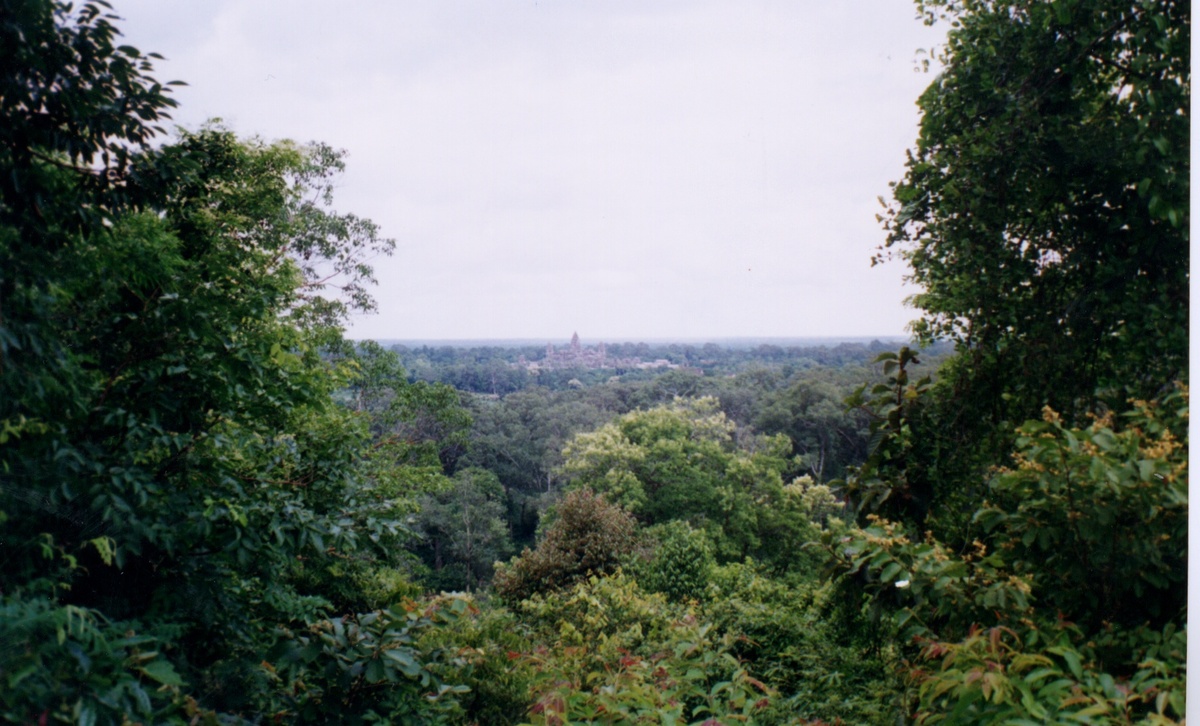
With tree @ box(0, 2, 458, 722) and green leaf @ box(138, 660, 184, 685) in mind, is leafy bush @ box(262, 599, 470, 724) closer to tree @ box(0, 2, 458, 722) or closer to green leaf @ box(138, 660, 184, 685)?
tree @ box(0, 2, 458, 722)

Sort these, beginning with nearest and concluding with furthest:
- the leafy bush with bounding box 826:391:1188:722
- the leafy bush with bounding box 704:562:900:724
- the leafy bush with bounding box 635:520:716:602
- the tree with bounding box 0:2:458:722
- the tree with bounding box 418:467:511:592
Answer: the tree with bounding box 0:2:458:722, the leafy bush with bounding box 826:391:1188:722, the leafy bush with bounding box 704:562:900:724, the tree with bounding box 418:467:511:592, the leafy bush with bounding box 635:520:716:602

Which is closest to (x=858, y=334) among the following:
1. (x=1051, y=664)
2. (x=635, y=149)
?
(x=635, y=149)

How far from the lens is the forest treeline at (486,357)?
1070 mm

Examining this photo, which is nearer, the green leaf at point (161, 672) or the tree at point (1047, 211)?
the green leaf at point (161, 672)

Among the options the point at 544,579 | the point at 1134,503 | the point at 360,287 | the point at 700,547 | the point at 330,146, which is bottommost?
the point at 544,579

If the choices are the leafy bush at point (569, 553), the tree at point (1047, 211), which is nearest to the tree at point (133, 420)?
the tree at point (1047, 211)

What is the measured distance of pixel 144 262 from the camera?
1205mm

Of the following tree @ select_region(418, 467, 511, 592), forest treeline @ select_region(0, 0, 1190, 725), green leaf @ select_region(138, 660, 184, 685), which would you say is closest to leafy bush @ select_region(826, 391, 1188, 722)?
forest treeline @ select_region(0, 0, 1190, 725)

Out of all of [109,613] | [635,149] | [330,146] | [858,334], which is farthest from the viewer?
[858,334]

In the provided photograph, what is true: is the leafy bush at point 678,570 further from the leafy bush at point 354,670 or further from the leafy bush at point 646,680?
the leafy bush at point 354,670

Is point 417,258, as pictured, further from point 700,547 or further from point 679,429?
point 679,429

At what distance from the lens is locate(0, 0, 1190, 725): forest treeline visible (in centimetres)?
107

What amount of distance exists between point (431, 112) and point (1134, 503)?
1969 mm

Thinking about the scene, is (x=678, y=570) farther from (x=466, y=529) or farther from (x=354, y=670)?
(x=354, y=670)
